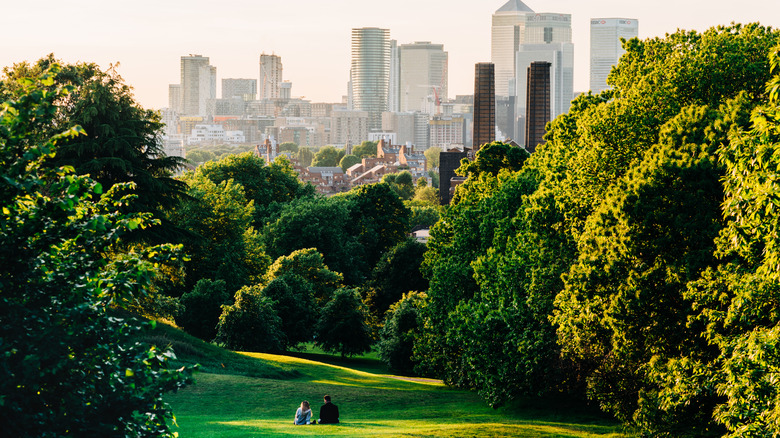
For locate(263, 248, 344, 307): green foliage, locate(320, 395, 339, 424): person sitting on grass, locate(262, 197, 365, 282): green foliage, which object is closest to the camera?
locate(320, 395, 339, 424): person sitting on grass

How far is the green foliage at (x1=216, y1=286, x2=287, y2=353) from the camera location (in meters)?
40.0

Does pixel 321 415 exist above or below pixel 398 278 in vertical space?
below

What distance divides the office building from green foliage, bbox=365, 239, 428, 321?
45.3m

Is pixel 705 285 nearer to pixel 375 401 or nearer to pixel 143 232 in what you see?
pixel 375 401

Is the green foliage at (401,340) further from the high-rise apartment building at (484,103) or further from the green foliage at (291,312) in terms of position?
the high-rise apartment building at (484,103)

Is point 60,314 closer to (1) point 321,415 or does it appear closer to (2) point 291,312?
(1) point 321,415

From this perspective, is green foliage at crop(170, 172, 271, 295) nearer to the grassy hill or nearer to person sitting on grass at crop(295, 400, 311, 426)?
the grassy hill

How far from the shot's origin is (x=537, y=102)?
98.1 meters

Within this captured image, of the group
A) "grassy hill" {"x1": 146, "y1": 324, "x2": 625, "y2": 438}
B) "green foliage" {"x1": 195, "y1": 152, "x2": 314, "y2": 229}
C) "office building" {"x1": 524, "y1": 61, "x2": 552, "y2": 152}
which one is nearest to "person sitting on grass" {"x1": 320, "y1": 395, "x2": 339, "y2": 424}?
"grassy hill" {"x1": 146, "y1": 324, "x2": 625, "y2": 438}

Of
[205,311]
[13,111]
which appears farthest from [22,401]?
[205,311]

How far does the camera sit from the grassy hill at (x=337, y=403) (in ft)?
63.6

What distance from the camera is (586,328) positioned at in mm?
18609

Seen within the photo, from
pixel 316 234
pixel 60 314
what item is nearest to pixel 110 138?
pixel 60 314

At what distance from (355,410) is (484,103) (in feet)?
289
